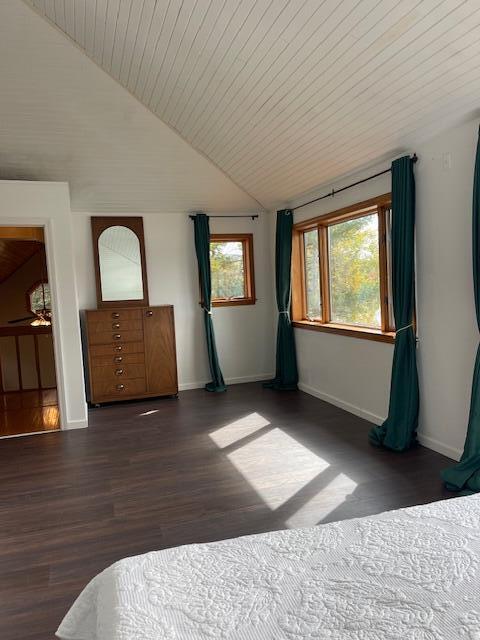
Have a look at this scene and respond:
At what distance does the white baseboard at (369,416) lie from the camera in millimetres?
3504

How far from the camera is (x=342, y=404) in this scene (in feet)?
16.4

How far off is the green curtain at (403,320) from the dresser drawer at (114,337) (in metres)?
3.04

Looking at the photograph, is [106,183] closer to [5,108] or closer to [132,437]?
[5,108]

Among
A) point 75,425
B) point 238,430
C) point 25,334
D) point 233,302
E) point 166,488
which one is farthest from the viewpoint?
point 25,334

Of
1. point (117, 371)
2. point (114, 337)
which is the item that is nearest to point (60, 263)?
point (114, 337)

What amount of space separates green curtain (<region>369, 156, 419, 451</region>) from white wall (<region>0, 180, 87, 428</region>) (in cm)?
290

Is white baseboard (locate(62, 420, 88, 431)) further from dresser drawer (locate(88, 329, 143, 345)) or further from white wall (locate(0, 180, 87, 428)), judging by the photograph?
dresser drawer (locate(88, 329, 143, 345))

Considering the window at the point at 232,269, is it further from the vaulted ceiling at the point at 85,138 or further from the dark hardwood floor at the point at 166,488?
the dark hardwood floor at the point at 166,488

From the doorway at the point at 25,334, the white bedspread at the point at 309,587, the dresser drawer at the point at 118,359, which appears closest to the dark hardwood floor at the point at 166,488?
the dresser drawer at the point at 118,359

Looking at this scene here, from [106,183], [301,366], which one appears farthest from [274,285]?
[106,183]

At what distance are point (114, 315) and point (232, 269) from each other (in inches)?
69.7

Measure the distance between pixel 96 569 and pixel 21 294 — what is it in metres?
6.65

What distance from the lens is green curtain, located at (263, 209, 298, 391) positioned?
5.83m

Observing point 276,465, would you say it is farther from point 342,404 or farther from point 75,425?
point 75,425
